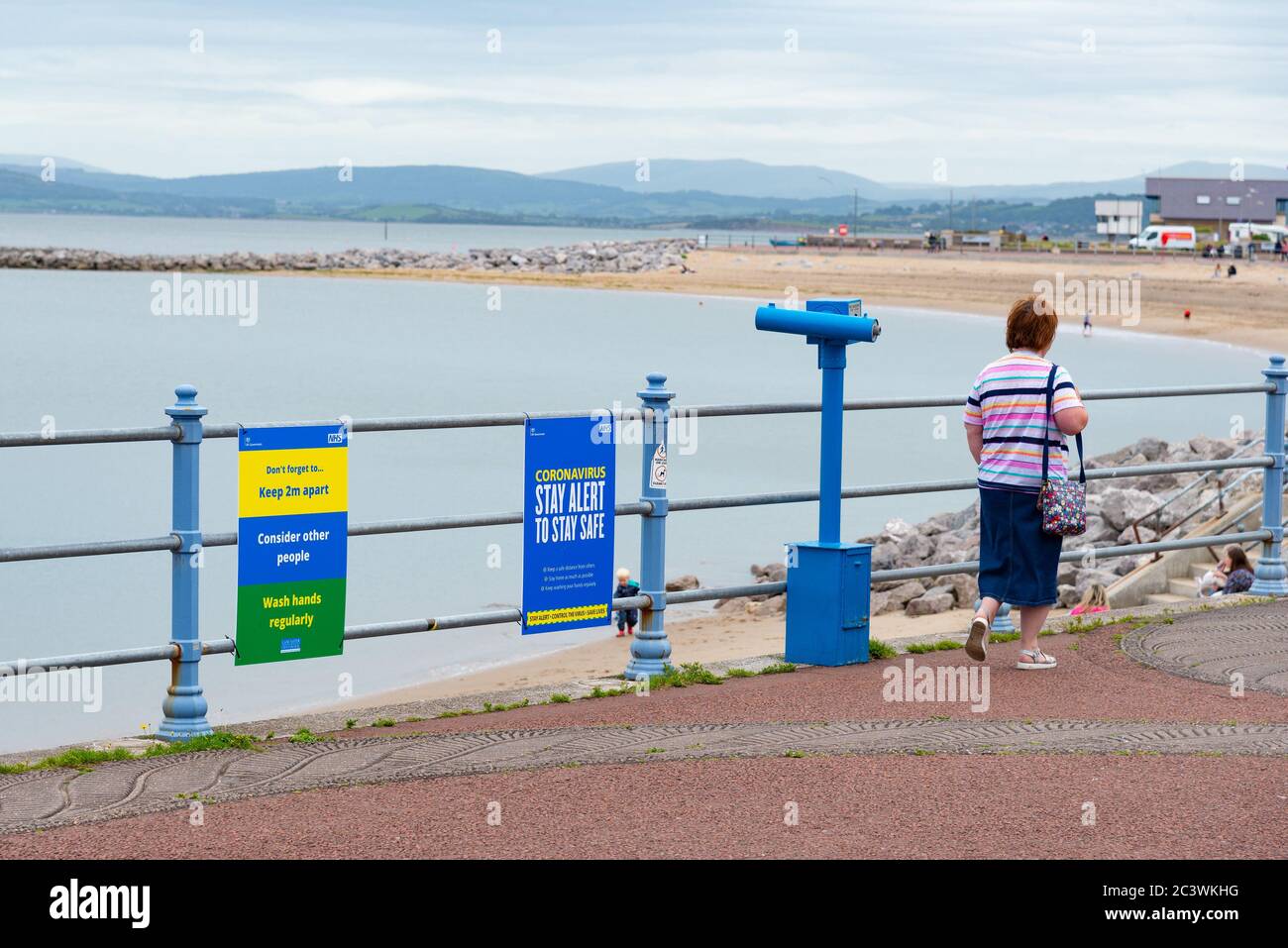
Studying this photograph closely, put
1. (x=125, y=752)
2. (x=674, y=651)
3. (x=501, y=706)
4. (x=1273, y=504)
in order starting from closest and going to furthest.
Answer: (x=125, y=752) → (x=501, y=706) → (x=1273, y=504) → (x=674, y=651)

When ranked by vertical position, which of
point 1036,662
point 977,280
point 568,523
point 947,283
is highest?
point 977,280

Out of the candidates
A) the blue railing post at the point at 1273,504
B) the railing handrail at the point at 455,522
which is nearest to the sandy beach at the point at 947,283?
the blue railing post at the point at 1273,504

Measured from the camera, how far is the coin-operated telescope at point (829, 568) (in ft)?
27.6

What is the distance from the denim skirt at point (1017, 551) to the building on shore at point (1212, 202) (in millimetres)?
130459

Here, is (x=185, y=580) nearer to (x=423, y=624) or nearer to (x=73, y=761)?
(x=73, y=761)

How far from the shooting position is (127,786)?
6.22 m

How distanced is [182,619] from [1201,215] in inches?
5319

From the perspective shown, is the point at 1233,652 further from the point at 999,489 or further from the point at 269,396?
the point at 269,396

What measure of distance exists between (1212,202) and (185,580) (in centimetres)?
13602

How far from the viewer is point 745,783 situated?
6219 millimetres
